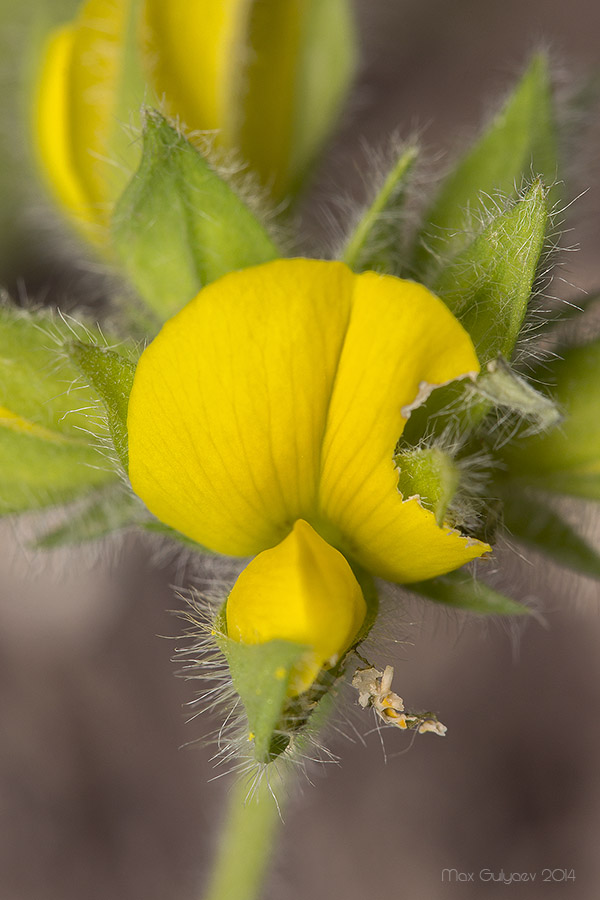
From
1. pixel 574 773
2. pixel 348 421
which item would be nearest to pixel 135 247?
pixel 348 421

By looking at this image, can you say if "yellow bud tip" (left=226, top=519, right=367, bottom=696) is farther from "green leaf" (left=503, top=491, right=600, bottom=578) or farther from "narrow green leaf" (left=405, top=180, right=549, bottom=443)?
"green leaf" (left=503, top=491, right=600, bottom=578)

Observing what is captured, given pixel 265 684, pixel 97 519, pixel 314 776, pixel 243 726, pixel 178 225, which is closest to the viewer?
pixel 265 684

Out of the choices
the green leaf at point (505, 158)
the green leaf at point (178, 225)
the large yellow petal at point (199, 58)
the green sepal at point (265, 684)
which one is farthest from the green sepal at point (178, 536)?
the large yellow petal at point (199, 58)

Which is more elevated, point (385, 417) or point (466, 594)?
point (385, 417)

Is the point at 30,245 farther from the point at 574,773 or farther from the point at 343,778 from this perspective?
the point at 574,773

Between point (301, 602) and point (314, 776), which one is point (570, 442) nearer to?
point (301, 602)

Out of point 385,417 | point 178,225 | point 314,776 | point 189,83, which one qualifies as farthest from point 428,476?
point 314,776
